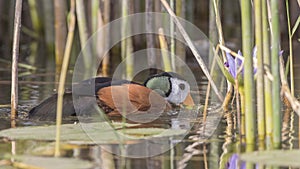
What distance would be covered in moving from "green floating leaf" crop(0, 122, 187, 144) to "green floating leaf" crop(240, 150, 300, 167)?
0.69 meters

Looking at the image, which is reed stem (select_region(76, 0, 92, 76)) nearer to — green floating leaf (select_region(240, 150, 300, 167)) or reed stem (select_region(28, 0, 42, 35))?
reed stem (select_region(28, 0, 42, 35))

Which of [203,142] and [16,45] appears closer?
[203,142]

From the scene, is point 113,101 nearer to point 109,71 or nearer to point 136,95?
point 136,95

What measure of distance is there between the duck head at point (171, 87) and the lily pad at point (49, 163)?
1.97 meters

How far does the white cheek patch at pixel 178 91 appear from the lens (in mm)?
5062

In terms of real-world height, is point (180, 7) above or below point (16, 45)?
above

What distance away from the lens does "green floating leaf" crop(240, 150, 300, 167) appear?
290 centimetres

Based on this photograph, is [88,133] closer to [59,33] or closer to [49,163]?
[49,163]

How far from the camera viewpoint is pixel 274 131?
322cm

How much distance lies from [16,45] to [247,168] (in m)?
1.69

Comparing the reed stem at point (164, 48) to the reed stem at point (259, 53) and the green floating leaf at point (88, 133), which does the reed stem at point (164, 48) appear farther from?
the reed stem at point (259, 53)

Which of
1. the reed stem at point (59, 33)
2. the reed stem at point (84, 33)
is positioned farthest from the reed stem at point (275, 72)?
the reed stem at point (59, 33)

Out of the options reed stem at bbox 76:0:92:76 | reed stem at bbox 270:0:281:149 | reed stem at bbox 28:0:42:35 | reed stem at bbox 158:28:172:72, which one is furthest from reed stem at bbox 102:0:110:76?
reed stem at bbox 270:0:281:149

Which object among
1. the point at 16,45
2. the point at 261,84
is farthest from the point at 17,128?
the point at 261,84
